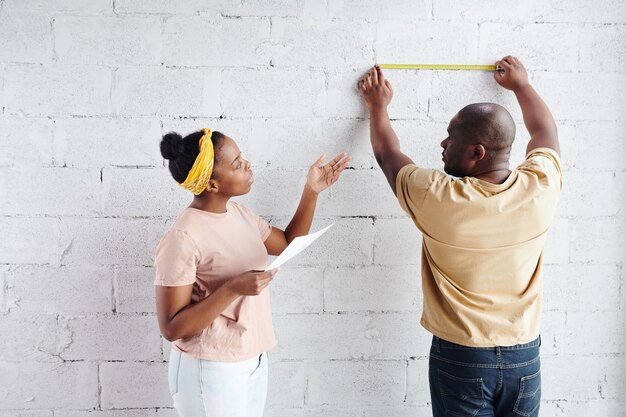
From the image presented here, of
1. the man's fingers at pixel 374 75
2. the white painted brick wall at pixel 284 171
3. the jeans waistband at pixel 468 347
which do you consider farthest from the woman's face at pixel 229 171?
the jeans waistband at pixel 468 347

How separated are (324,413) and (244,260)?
75 centimetres

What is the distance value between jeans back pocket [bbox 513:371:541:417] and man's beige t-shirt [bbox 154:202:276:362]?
2.35ft

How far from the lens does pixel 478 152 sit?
1.49 metres

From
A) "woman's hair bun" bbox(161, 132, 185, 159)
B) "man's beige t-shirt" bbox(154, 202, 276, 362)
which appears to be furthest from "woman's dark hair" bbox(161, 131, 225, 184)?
"man's beige t-shirt" bbox(154, 202, 276, 362)

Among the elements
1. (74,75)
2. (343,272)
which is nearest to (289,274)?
(343,272)

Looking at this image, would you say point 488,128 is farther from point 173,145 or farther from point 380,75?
point 173,145

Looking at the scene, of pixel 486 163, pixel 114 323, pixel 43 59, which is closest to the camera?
pixel 486 163

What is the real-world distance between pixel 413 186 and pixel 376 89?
44 centimetres

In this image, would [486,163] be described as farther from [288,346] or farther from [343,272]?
[288,346]

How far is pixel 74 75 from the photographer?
5.73 feet

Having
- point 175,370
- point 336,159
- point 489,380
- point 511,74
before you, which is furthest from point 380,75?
point 175,370

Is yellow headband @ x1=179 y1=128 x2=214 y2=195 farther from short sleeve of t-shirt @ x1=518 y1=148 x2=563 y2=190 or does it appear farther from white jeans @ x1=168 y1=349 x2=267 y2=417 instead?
short sleeve of t-shirt @ x1=518 y1=148 x2=563 y2=190

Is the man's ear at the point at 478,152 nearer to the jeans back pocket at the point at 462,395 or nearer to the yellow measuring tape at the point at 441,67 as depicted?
the yellow measuring tape at the point at 441,67

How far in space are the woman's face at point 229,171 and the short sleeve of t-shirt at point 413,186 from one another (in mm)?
435
